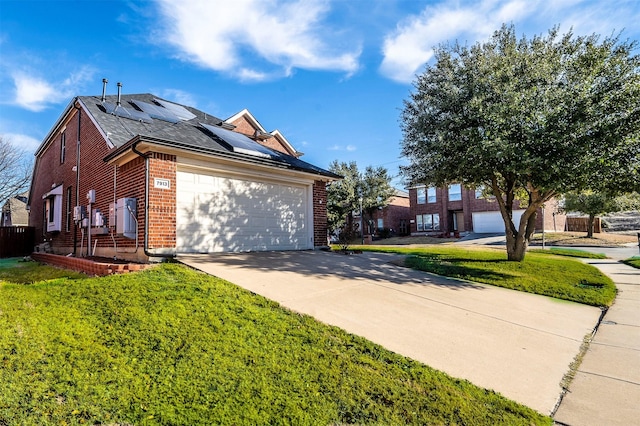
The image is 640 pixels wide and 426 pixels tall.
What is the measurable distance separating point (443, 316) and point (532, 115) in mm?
6099

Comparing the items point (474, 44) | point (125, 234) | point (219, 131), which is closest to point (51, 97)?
point (219, 131)

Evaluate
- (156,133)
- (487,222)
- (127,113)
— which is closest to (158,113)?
(127,113)

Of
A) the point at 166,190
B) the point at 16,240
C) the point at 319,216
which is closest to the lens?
the point at 166,190

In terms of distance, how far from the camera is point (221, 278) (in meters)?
5.82

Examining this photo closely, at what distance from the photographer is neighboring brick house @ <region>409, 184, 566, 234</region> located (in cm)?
3130

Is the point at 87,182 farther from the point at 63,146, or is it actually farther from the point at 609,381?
the point at 609,381

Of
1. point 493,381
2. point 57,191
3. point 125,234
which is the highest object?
point 57,191

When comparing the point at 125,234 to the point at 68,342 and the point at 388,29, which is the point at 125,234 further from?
the point at 388,29

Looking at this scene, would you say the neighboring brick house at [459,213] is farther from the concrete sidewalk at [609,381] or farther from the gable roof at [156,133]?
the concrete sidewalk at [609,381]

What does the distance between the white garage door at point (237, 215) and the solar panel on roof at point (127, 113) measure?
169 inches

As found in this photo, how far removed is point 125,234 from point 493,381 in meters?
7.55

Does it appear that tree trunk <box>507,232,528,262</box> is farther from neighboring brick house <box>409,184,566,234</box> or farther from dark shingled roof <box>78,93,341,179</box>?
neighboring brick house <box>409,184,566,234</box>

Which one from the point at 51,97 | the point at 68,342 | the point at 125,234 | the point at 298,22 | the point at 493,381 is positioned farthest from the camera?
the point at 51,97

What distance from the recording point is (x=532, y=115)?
27.3 feet
